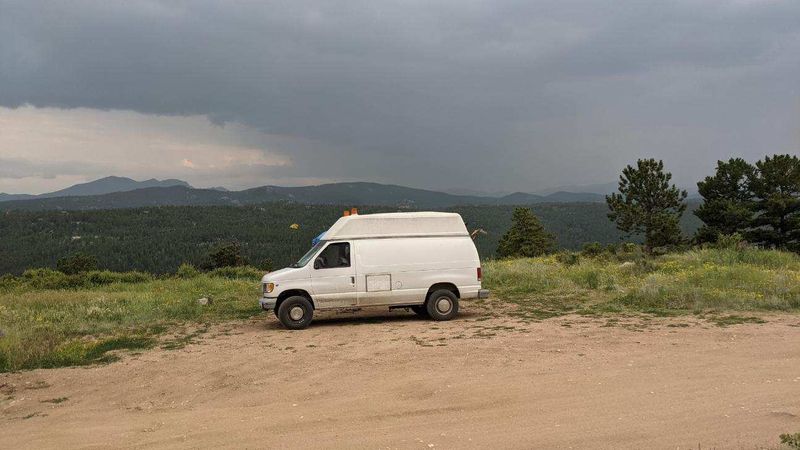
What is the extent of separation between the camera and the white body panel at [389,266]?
13883 millimetres

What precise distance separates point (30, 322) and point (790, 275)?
2131 centimetres

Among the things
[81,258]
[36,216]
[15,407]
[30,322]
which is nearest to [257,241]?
[36,216]

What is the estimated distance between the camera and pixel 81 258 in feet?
172

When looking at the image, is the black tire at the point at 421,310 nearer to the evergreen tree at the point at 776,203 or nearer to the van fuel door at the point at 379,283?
the van fuel door at the point at 379,283

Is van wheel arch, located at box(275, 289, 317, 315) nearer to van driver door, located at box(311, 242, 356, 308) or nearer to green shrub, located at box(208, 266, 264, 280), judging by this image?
van driver door, located at box(311, 242, 356, 308)

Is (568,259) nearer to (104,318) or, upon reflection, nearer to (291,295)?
(291,295)

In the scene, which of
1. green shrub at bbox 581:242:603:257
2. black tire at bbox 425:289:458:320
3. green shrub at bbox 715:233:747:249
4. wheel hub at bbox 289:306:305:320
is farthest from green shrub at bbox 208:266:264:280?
green shrub at bbox 715:233:747:249

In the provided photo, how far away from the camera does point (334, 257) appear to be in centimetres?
1403

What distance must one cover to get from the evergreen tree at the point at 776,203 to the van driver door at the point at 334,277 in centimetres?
4103

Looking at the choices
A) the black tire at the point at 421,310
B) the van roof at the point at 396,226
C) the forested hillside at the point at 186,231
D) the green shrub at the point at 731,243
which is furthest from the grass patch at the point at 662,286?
the forested hillside at the point at 186,231

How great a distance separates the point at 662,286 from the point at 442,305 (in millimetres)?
6704

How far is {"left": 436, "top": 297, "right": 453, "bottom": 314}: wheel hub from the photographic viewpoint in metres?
14.2

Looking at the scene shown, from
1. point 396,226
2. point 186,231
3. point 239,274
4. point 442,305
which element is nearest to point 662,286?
point 442,305

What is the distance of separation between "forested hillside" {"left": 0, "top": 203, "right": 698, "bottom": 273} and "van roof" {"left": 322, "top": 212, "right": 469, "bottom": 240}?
8210 cm
